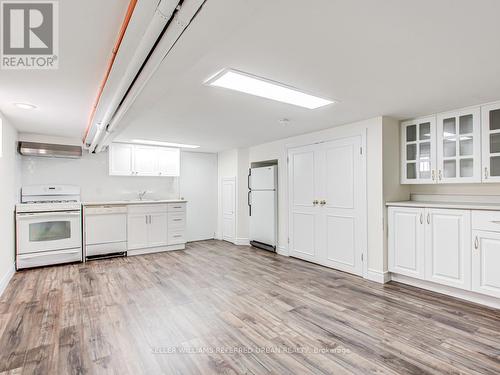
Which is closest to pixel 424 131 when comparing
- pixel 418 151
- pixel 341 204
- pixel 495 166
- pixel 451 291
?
pixel 418 151

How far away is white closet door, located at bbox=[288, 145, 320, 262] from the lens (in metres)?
4.51

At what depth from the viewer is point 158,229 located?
17.9 ft

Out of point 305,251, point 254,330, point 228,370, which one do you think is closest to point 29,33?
point 228,370

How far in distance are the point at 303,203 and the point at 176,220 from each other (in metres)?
2.78

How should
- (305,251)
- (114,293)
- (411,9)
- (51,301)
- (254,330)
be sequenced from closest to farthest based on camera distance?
1. (411,9)
2. (254,330)
3. (51,301)
4. (114,293)
5. (305,251)

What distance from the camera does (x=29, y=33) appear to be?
5.37 ft

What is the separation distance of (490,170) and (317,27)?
2.90 metres

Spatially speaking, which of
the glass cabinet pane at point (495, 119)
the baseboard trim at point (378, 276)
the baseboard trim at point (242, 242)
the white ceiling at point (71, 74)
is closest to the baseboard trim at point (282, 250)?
the baseboard trim at point (242, 242)

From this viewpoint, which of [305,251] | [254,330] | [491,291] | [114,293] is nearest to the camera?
[254,330]

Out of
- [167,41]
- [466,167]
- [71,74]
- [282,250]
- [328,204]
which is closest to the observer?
[167,41]

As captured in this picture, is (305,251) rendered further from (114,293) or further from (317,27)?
(317,27)

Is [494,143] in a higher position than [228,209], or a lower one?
Result: higher

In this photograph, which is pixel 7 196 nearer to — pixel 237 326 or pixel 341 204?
pixel 237 326

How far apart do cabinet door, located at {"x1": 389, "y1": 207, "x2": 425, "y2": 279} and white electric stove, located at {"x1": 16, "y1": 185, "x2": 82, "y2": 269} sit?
511 centimetres
